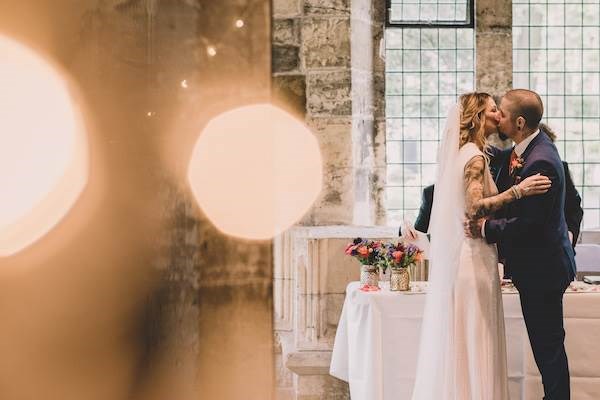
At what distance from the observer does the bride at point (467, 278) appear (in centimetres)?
395

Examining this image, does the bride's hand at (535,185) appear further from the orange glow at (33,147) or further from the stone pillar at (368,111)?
the stone pillar at (368,111)

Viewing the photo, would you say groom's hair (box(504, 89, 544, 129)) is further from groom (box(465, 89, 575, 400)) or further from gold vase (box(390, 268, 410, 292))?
gold vase (box(390, 268, 410, 292))

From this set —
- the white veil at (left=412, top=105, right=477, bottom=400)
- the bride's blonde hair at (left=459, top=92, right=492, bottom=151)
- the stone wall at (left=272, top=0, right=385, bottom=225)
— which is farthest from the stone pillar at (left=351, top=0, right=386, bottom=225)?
the bride's blonde hair at (left=459, top=92, right=492, bottom=151)

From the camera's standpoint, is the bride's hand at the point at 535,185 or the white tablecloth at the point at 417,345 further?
the white tablecloth at the point at 417,345

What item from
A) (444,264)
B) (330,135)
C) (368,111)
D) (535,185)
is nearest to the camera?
(535,185)

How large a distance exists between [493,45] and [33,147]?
281 inches

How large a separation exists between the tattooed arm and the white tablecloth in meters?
0.73

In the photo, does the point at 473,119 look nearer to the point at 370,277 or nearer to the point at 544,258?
the point at 544,258

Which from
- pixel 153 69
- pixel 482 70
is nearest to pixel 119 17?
pixel 153 69

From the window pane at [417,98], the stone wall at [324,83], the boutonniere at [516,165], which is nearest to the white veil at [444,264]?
the boutonniere at [516,165]

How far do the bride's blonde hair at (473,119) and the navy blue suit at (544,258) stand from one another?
0.24 metres

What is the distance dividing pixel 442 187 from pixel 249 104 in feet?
9.84

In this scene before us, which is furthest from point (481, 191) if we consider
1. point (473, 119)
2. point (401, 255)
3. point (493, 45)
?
point (493, 45)

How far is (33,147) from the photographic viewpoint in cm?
112
